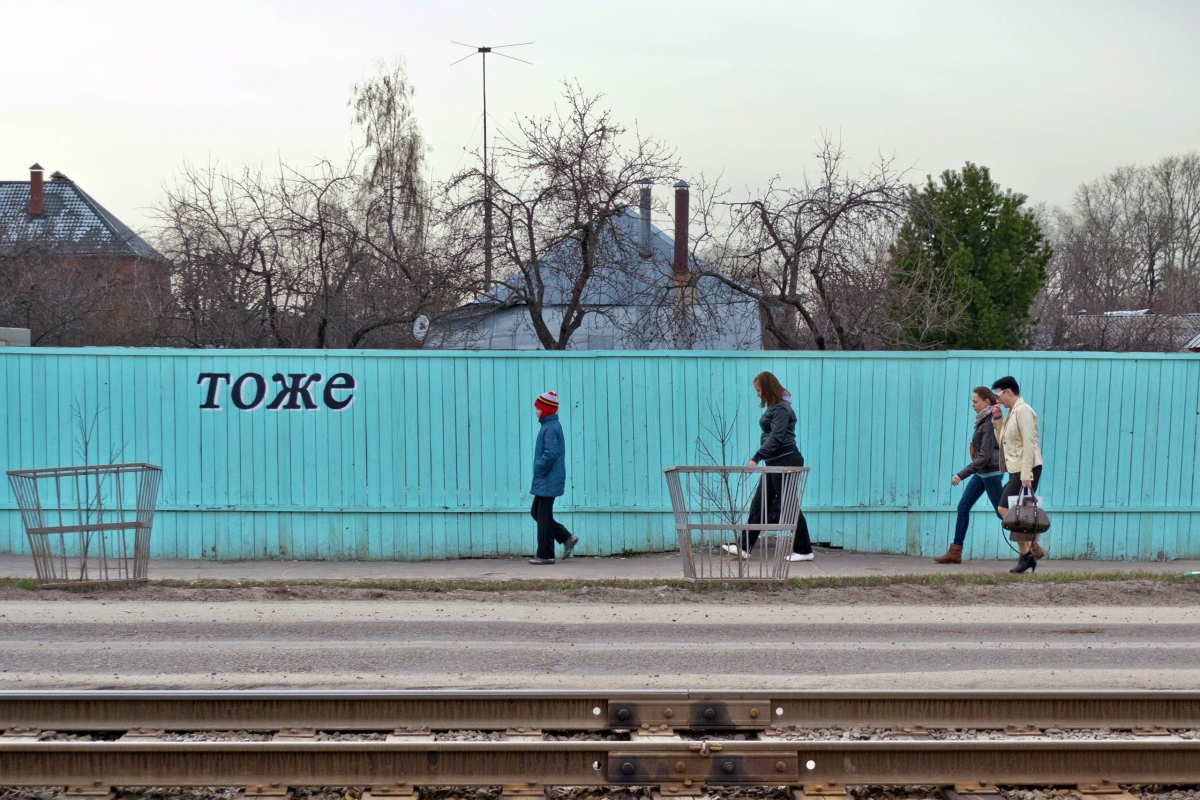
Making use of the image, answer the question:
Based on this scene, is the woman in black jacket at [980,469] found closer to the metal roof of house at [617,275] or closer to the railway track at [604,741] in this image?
the railway track at [604,741]

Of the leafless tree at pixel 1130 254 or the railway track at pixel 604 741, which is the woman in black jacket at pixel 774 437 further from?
the leafless tree at pixel 1130 254

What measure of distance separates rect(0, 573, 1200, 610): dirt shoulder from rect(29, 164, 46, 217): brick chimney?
46.0 metres

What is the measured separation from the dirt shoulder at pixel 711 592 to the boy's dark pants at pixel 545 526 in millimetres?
1207

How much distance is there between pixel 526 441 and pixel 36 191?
4700 centimetres

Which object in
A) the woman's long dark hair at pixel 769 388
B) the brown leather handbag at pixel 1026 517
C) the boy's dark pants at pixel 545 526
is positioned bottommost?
the boy's dark pants at pixel 545 526

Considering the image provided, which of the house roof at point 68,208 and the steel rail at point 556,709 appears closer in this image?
the steel rail at point 556,709

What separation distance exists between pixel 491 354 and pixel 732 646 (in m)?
5.14

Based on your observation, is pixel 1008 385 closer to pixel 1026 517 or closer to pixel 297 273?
pixel 1026 517

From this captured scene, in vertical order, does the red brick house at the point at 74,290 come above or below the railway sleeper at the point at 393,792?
above

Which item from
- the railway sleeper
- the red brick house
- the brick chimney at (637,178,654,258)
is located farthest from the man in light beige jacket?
the red brick house

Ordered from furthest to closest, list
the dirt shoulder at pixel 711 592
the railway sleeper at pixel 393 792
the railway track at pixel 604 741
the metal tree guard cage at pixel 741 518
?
the dirt shoulder at pixel 711 592 < the metal tree guard cage at pixel 741 518 < the railway track at pixel 604 741 < the railway sleeper at pixel 393 792

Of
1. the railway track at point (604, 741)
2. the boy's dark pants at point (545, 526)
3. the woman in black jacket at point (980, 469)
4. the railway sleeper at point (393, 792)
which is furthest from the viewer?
the boy's dark pants at point (545, 526)

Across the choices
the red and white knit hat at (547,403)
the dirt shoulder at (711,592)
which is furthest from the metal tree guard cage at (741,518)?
the red and white knit hat at (547,403)

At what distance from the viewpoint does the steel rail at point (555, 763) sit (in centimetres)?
457
